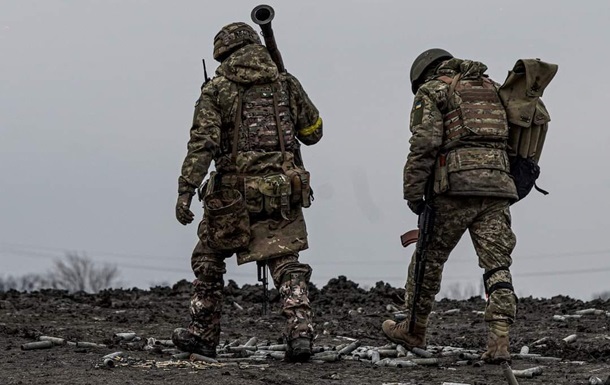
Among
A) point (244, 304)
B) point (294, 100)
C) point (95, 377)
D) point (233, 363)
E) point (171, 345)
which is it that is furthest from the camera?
point (244, 304)

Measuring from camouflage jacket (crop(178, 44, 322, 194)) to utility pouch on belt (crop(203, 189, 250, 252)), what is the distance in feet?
0.73

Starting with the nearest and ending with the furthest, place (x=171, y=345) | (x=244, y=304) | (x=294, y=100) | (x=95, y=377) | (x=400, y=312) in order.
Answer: (x=95, y=377) → (x=294, y=100) → (x=171, y=345) → (x=400, y=312) → (x=244, y=304)

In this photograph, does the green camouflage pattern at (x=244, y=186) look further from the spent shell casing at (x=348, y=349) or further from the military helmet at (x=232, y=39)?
the spent shell casing at (x=348, y=349)

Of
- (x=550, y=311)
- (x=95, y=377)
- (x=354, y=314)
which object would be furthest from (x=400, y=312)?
(x=95, y=377)

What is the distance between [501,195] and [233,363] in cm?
262

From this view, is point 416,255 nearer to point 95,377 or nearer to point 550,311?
point 95,377

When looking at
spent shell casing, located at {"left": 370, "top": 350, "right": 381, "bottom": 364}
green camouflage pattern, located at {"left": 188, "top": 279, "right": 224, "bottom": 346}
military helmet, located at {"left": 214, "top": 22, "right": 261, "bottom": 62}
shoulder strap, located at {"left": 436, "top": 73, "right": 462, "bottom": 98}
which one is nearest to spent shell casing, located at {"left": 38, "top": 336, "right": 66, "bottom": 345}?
green camouflage pattern, located at {"left": 188, "top": 279, "right": 224, "bottom": 346}

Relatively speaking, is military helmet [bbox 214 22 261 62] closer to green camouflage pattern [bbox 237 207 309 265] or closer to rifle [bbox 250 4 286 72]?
rifle [bbox 250 4 286 72]

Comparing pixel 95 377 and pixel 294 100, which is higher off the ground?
pixel 294 100

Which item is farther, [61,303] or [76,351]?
[61,303]

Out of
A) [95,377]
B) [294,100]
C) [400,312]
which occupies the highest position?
[294,100]

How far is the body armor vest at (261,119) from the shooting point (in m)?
9.99

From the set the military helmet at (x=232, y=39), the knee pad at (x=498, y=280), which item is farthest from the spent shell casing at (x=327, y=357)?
the military helmet at (x=232, y=39)

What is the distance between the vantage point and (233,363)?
963 centimetres
